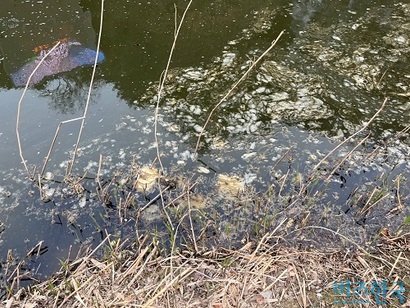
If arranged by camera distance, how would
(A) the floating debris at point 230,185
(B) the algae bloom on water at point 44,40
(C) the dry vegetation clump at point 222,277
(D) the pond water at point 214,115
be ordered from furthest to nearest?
1. (B) the algae bloom on water at point 44,40
2. (A) the floating debris at point 230,185
3. (D) the pond water at point 214,115
4. (C) the dry vegetation clump at point 222,277

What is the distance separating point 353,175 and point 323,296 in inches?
42.2

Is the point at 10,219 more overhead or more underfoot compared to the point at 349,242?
more overhead

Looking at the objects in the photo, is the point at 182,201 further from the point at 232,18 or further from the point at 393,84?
the point at 232,18

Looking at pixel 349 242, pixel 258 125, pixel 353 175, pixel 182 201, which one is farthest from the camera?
pixel 258 125

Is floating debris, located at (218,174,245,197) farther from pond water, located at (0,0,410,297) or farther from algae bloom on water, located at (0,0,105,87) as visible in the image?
algae bloom on water, located at (0,0,105,87)

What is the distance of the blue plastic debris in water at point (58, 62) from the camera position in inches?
147

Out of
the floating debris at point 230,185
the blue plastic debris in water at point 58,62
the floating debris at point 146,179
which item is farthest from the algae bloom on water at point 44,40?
the floating debris at point 230,185

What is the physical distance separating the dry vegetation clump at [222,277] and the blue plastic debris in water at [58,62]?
2122 millimetres

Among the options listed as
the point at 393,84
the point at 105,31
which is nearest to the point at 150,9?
the point at 105,31

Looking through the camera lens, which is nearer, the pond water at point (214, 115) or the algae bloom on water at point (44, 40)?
the pond water at point (214, 115)

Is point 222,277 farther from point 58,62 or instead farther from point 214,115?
point 58,62

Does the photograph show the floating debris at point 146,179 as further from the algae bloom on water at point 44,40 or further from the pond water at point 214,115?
the algae bloom on water at point 44,40

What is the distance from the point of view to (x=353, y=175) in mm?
2850

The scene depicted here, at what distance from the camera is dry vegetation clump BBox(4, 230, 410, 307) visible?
2057mm
